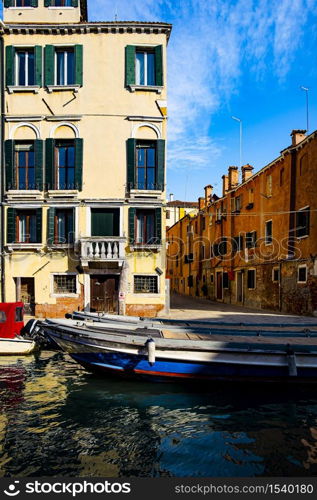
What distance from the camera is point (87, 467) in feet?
17.0

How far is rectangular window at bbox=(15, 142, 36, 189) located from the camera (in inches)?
694

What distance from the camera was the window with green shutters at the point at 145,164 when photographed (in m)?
17.2

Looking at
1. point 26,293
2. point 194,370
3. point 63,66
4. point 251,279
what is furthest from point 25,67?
point 251,279

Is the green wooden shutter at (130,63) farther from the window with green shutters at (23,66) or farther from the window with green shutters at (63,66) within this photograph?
the window with green shutters at (23,66)

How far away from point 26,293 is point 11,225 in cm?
352

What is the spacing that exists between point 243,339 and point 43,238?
11.3 metres

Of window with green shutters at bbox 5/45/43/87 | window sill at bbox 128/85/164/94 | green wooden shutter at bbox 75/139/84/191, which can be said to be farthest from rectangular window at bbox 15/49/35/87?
window sill at bbox 128/85/164/94

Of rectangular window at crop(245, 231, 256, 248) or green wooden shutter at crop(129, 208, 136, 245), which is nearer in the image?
green wooden shutter at crop(129, 208, 136, 245)

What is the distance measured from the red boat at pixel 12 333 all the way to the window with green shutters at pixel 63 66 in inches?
459

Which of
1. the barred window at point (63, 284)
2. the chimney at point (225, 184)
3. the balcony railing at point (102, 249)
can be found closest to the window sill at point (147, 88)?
the balcony railing at point (102, 249)

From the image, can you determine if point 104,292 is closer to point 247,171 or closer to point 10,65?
point 10,65

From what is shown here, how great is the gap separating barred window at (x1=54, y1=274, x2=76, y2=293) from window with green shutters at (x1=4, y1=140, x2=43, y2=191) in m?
4.58

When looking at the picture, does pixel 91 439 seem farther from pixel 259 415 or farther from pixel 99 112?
pixel 99 112

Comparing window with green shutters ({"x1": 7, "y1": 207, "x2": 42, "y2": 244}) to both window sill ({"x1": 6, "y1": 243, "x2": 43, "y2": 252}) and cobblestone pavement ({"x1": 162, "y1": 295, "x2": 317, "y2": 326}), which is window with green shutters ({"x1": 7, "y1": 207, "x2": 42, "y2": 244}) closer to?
window sill ({"x1": 6, "y1": 243, "x2": 43, "y2": 252})
